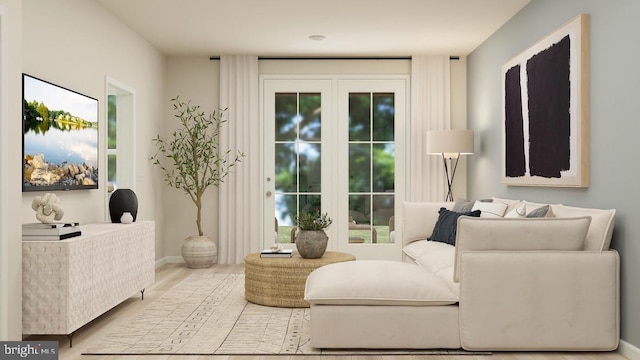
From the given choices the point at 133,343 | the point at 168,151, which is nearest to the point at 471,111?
the point at 168,151

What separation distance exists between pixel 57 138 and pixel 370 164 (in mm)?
3968

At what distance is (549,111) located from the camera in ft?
14.9

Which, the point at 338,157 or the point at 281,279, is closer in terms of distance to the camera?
the point at 281,279

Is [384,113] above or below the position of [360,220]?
above

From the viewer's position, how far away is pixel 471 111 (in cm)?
709

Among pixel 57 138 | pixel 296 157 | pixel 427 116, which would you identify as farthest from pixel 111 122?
pixel 57 138

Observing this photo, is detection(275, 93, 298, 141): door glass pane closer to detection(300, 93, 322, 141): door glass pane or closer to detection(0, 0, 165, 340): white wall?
detection(300, 93, 322, 141): door glass pane

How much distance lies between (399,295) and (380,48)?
13.5 feet

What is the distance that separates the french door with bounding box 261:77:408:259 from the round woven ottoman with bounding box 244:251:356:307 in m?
2.61

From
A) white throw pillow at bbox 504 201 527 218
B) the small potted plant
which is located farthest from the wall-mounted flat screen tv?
white throw pillow at bbox 504 201 527 218

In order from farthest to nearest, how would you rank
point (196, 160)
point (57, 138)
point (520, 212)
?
point (196, 160)
point (520, 212)
point (57, 138)

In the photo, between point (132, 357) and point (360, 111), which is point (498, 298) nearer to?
point (132, 357)

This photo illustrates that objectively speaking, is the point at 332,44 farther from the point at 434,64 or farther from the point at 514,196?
the point at 514,196

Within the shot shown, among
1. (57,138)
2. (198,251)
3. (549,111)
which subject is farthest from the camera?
(198,251)
